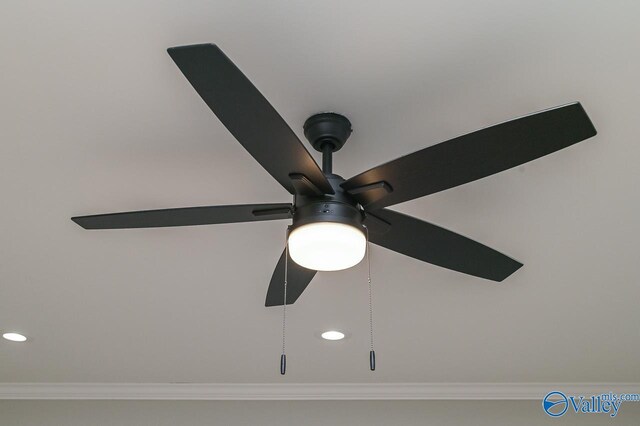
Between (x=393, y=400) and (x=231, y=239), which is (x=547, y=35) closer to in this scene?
(x=231, y=239)

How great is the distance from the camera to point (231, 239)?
2.01 meters

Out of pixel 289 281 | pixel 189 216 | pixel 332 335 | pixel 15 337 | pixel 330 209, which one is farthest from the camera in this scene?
pixel 15 337

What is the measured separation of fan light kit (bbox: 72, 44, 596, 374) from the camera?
1.00 metres

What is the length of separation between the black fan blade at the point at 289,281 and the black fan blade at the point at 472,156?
34 cm

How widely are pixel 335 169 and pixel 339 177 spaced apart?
0.99ft

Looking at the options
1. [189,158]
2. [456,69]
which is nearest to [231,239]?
[189,158]

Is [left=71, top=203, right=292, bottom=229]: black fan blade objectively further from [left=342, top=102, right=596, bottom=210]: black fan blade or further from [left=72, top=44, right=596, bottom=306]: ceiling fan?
[left=342, top=102, right=596, bottom=210]: black fan blade

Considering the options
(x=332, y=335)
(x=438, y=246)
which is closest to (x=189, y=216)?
(x=438, y=246)

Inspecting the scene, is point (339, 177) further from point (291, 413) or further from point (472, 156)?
point (291, 413)

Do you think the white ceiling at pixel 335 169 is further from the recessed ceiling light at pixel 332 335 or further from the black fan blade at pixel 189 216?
the black fan blade at pixel 189 216

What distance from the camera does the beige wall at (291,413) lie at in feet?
12.8

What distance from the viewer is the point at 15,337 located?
3020 mm

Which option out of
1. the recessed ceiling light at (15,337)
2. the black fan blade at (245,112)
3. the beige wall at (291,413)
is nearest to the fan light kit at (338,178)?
the black fan blade at (245,112)

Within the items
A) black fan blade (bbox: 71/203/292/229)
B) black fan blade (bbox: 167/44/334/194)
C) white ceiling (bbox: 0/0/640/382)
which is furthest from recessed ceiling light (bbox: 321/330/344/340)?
black fan blade (bbox: 167/44/334/194)
